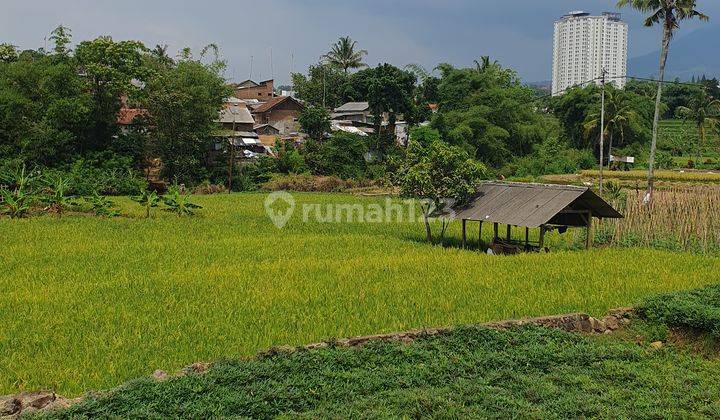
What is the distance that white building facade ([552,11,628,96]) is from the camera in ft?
496

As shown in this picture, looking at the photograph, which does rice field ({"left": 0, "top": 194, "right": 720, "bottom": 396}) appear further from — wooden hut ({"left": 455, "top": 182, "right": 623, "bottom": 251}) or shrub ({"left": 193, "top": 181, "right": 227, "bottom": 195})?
shrub ({"left": 193, "top": 181, "right": 227, "bottom": 195})

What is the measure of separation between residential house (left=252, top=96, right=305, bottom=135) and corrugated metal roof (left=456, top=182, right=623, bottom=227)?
35.6 m

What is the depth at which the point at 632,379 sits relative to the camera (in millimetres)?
6051

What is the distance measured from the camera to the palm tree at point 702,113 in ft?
147

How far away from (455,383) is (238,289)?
484 cm

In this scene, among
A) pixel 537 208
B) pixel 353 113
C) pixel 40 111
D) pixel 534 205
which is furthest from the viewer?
pixel 353 113

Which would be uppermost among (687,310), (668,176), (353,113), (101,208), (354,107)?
(354,107)

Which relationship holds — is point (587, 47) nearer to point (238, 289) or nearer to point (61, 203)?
point (61, 203)

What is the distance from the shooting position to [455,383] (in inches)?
221

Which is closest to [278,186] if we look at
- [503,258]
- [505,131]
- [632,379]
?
[505,131]

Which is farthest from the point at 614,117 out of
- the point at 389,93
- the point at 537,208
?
the point at 537,208

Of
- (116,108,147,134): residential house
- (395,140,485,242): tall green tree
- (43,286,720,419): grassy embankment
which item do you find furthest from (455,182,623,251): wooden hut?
(116,108,147,134): residential house

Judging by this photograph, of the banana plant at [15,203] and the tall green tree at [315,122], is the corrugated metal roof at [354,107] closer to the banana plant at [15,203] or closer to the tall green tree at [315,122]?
the tall green tree at [315,122]

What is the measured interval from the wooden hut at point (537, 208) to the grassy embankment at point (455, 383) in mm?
6206
